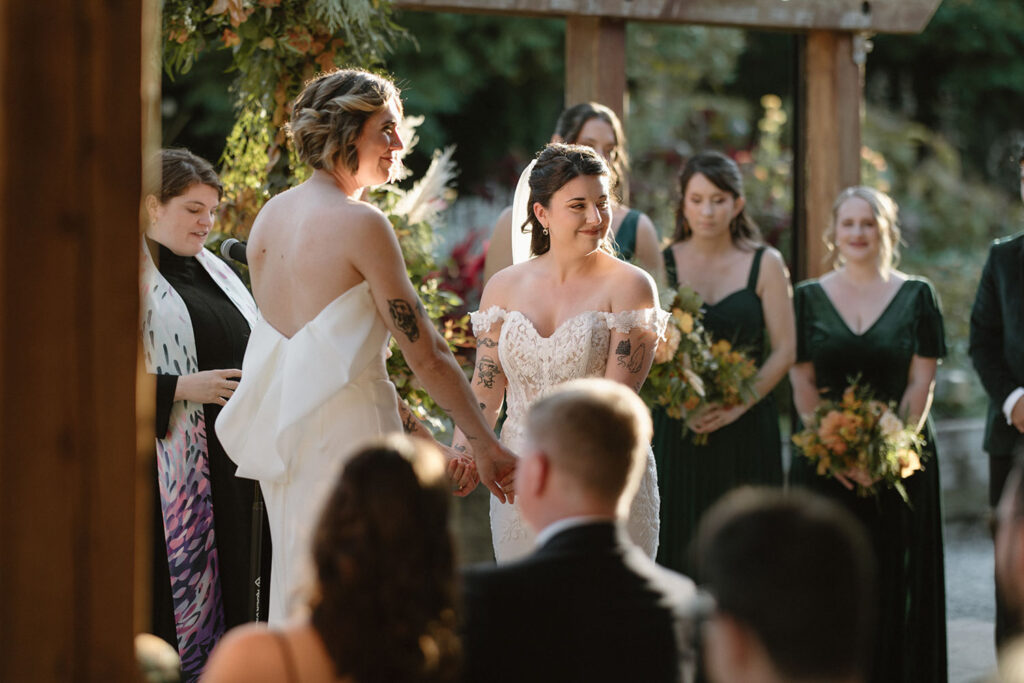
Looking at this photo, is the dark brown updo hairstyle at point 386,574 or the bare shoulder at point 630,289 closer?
the dark brown updo hairstyle at point 386,574

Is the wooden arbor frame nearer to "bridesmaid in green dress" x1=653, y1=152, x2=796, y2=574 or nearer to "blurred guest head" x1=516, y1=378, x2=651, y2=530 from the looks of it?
"bridesmaid in green dress" x1=653, y1=152, x2=796, y2=574

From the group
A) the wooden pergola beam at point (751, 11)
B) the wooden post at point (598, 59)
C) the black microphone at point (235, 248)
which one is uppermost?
the wooden pergola beam at point (751, 11)

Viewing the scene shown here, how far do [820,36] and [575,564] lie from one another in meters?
5.13

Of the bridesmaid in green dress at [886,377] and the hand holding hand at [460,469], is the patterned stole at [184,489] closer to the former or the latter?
the hand holding hand at [460,469]

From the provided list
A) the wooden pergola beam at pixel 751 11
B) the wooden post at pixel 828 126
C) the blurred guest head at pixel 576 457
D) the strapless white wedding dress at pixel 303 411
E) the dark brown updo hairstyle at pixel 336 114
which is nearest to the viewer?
the blurred guest head at pixel 576 457

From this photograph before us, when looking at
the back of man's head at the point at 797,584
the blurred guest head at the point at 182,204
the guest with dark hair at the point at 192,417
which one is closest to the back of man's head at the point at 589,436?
the back of man's head at the point at 797,584

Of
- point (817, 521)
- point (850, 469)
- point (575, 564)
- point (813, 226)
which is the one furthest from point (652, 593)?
point (813, 226)

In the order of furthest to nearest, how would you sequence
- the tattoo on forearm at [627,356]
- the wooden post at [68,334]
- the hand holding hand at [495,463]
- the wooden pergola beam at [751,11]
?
1. the wooden pergola beam at [751,11]
2. the tattoo on forearm at [627,356]
3. the hand holding hand at [495,463]
4. the wooden post at [68,334]

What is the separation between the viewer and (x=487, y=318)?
171 inches

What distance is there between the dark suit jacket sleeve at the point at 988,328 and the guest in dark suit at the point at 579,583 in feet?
11.6

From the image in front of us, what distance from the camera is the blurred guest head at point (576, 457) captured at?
92.0 inches

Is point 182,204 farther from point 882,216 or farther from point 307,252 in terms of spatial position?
point 882,216

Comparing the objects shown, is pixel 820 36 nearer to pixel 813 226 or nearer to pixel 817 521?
pixel 813 226

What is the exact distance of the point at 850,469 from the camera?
5.28 metres
